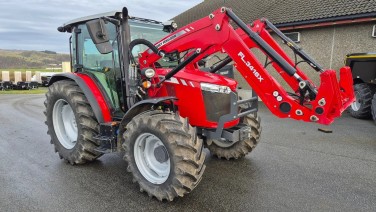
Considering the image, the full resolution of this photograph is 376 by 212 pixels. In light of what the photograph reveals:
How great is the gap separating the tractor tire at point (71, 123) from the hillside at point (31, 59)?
44260 mm

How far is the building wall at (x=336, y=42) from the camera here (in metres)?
10.1

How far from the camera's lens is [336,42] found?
10.9m

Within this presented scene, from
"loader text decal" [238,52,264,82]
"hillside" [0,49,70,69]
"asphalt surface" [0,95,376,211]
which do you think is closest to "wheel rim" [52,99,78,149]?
"asphalt surface" [0,95,376,211]

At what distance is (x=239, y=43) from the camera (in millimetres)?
3277

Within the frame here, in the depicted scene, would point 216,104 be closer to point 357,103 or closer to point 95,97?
point 95,97

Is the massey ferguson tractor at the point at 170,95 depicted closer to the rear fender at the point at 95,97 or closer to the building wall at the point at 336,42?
the rear fender at the point at 95,97

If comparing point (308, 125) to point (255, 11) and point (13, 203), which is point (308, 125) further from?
point (255, 11)

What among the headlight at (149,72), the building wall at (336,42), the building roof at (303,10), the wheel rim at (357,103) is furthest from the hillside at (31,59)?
the headlight at (149,72)

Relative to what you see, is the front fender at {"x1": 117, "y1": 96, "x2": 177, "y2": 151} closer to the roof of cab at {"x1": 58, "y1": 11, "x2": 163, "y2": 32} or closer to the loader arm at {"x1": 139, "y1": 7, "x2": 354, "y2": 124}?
the loader arm at {"x1": 139, "y1": 7, "x2": 354, "y2": 124}

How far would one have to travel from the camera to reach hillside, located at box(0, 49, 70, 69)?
4790cm

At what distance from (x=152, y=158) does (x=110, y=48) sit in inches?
55.8

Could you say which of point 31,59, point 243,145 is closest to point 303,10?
point 243,145

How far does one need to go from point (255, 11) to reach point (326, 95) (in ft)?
42.7

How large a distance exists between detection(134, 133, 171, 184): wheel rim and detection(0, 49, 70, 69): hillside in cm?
4603
